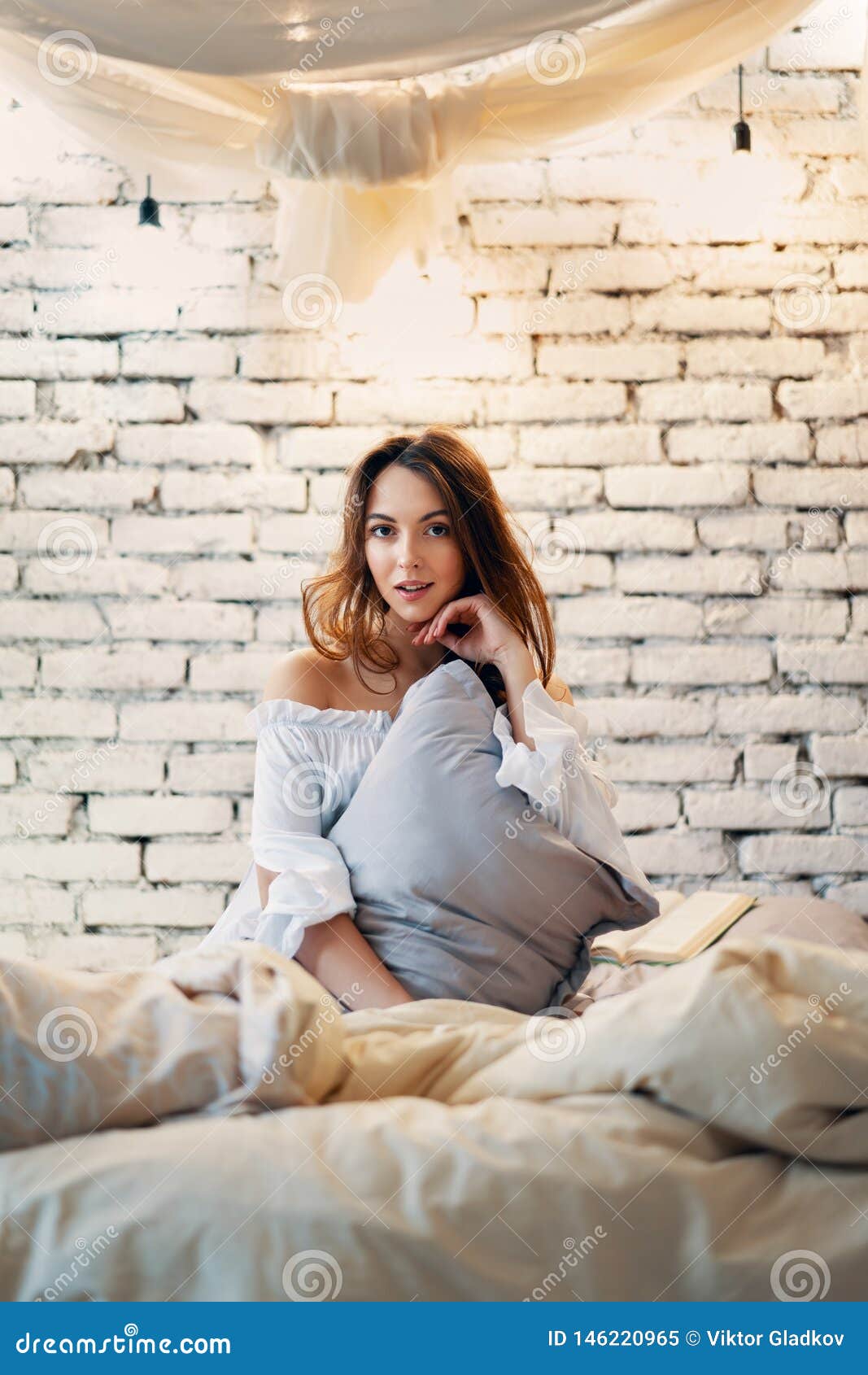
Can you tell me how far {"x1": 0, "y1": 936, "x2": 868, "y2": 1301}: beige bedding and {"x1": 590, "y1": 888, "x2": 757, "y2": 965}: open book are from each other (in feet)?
2.43

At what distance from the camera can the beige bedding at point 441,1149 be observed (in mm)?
691

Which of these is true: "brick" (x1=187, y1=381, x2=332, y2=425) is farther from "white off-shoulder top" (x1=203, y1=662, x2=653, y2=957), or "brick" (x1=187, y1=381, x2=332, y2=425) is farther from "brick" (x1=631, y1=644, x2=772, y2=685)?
"white off-shoulder top" (x1=203, y1=662, x2=653, y2=957)

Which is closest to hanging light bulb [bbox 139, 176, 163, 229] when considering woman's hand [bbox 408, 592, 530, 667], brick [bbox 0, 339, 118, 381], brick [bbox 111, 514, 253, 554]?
brick [bbox 0, 339, 118, 381]

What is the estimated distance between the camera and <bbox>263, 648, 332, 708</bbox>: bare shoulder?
65.5 inches

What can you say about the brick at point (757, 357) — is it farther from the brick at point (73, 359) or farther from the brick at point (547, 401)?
the brick at point (73, 359)

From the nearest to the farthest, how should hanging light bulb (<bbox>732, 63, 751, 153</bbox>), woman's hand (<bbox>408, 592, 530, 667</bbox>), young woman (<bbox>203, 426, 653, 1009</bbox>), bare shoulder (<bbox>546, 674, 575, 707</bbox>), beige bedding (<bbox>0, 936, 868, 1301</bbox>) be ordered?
beige bedding (<bbox>0, 936, 868, 1301</bbox>), young woman (<bbox>203, 426, 653, 1009</bbox>), woman's hand (<bbox>408, 592, 530, 667</bbox>), bare shoulder (<bbox>546, 674, 575, 707</bbox>), hanging light bulb (<bbox>732, 63, 751, 153</bbox>)

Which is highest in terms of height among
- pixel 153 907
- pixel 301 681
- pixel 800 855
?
pixel 301 681

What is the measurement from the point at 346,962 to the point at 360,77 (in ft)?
3.67

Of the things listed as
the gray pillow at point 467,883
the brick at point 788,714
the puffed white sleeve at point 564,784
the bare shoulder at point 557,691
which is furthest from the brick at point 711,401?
the gray pillow at point 467,883

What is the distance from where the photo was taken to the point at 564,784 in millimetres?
1496

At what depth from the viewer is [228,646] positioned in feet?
7.81

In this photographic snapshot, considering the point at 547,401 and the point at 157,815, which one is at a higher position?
the point at 547,401

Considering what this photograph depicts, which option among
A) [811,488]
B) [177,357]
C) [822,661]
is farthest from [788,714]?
[177,357]

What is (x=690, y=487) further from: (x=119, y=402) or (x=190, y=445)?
(x=119, y=402)
